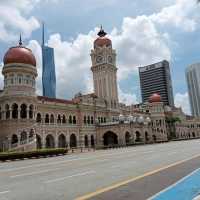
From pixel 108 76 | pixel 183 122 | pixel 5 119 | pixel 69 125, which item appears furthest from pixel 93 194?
pixel 183 122

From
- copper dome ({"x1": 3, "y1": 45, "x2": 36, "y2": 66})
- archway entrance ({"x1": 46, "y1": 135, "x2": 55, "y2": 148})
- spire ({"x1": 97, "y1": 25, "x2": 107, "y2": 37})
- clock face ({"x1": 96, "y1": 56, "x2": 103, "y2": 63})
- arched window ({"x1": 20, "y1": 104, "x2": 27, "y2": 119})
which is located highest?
spire ({"x1": 97, "y1": 25, "x2": 107, "y2": 37})

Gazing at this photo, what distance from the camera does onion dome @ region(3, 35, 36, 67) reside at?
45.3m

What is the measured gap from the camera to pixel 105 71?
71812 millimetres

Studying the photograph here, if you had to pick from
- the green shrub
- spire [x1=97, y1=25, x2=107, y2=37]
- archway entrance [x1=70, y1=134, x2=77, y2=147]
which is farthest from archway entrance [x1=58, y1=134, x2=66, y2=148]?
spire [x1=97, y1=25, x2=107, y2=37]

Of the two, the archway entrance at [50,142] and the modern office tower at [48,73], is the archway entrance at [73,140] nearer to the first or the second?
the archway entrance at [50,142]

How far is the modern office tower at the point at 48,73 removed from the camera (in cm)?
9656

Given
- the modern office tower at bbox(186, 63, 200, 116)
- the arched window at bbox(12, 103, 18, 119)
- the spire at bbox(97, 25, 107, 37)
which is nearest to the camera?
the arched window at bbox(12, 103, 18, 119)

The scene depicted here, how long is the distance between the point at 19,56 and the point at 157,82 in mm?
131444

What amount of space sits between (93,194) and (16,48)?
42.3 m

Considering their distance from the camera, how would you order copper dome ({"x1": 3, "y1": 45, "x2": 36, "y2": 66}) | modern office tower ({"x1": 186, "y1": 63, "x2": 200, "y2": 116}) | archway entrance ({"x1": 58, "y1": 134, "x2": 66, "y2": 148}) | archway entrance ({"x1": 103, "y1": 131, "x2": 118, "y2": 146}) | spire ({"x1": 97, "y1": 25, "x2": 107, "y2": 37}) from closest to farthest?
copper dome ({"x1": 3, "y1": 45, "x2": 36, "y2": 66}) → archway entrance ({"x1": 58, "y1": 134, "x2": 66, "y2": 148}) → archway entrance ({"x1": 103, "y1": 131, "x2": 118, "y2": 146}) → spire ({"x1": 97, "y1": 25, "x2": 107, "y2": 37}) → modern office tower ({"x1": 186, "y1": 63, "x2": 200, "y2": 116})

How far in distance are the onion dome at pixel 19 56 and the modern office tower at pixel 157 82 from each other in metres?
125

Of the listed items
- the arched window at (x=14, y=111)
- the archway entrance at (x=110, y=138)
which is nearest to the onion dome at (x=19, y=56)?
the arched window at (x=14, y=111)

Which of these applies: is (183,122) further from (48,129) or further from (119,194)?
(119,194)

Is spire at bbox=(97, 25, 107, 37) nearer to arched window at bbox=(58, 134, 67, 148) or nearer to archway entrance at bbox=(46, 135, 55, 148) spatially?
arched window at bbox=(58, 134, 67, 148)
